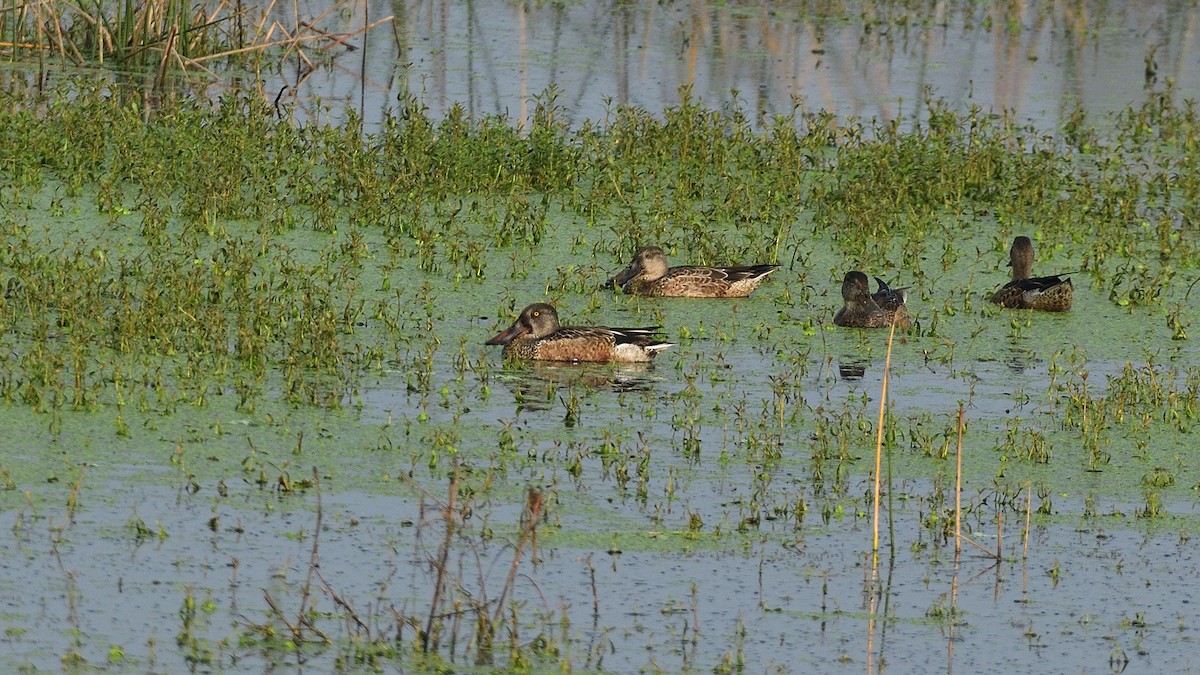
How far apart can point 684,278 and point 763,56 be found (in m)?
9.99

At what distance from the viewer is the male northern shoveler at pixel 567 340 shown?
10523 millimetres

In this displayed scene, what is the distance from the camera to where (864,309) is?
1130 centimetres

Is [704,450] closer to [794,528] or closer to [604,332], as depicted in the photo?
[794,528]

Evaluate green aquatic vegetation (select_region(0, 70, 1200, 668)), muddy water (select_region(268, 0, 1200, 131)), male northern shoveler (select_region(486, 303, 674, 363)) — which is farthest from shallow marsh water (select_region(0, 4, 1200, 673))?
muddy water (select_region(268, 0, 1200, 131))

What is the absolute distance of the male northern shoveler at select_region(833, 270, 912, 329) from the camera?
11180 millimetres

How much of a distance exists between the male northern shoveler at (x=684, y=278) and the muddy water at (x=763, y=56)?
435 cm

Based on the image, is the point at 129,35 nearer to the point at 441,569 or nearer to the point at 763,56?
the point at 763,56

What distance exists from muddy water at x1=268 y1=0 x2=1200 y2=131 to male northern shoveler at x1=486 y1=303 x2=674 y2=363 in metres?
5.80

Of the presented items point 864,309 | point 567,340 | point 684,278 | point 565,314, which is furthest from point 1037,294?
point 567,340

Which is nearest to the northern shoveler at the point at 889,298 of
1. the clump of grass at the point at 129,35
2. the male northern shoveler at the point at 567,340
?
the male northern shoveler at the point at 567,340

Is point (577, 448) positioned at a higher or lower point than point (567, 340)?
lower

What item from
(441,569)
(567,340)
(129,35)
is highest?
(129,35)

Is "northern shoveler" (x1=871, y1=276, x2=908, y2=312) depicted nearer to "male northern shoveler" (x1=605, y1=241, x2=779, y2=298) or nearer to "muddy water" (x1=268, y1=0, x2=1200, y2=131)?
"male northern shoveler" (x1=605, y1=241, x2=779, y2=298)

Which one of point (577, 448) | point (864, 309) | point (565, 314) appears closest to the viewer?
point (577, 448)
